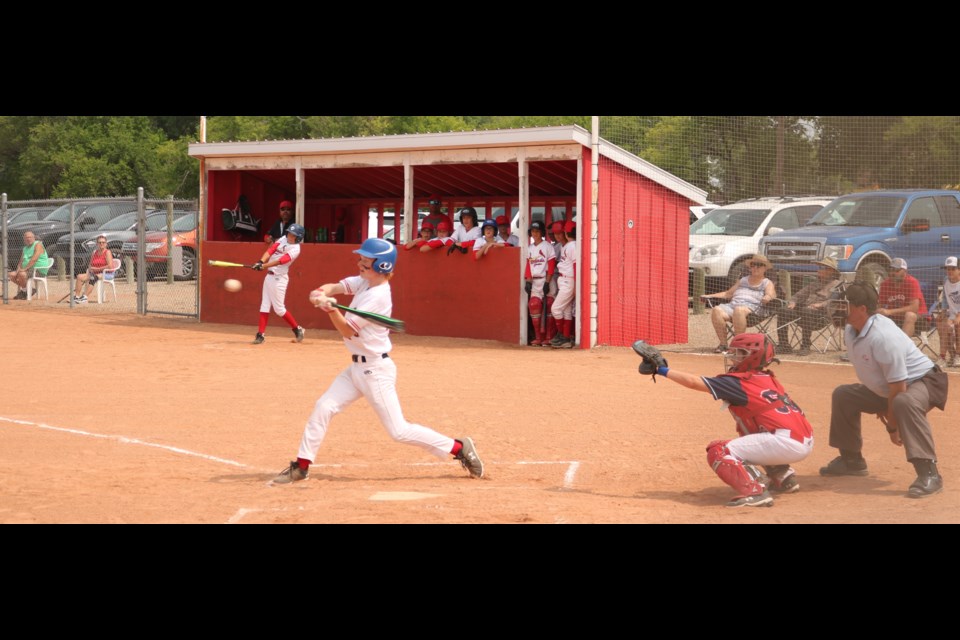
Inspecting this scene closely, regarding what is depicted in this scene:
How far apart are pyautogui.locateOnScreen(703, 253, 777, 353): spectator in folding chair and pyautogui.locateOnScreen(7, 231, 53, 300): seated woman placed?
17.3m

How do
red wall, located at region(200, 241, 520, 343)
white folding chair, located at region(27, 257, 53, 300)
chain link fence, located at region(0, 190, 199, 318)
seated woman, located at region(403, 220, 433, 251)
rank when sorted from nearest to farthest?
red wall, located at region(200, 241, 520, 343), seated woman, located at region(403, 220, 433, 251), chain link fence, located at region(0, 190, 199, 318), white folding chair, located at region(27, 257, 53, 300)

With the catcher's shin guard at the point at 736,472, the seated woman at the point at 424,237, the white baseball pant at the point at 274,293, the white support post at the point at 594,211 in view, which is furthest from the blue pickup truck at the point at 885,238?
the catcher's shin guard at the point at 736,472

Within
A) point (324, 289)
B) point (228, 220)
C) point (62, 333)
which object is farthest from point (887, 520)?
point (228, 220)

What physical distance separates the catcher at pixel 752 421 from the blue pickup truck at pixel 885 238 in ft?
30.7

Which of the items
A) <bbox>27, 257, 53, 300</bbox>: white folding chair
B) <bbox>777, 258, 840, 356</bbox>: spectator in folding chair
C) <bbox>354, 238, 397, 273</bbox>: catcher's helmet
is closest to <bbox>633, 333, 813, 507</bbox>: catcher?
<bbox>354, 238, 397, 273</bbox>: catcher's helmet

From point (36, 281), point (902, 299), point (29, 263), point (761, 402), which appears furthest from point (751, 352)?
point (36, 281)

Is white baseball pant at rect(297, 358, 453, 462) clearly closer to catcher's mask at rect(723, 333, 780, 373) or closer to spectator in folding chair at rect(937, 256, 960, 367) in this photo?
catcher's mask at rect(723, 333, 780, 373)

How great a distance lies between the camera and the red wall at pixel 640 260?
17531mm

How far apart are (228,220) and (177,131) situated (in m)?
30.0

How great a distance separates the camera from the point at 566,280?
17375 mm

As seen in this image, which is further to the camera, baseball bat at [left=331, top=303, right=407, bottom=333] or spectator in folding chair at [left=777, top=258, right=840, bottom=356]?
spectator in folding chair at [left=777, top=258, right=840, bottom=356]

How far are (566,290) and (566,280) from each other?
17cm

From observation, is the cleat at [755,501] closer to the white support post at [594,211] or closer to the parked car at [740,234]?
the white support post at [594,211]

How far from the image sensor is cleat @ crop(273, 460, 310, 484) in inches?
315
